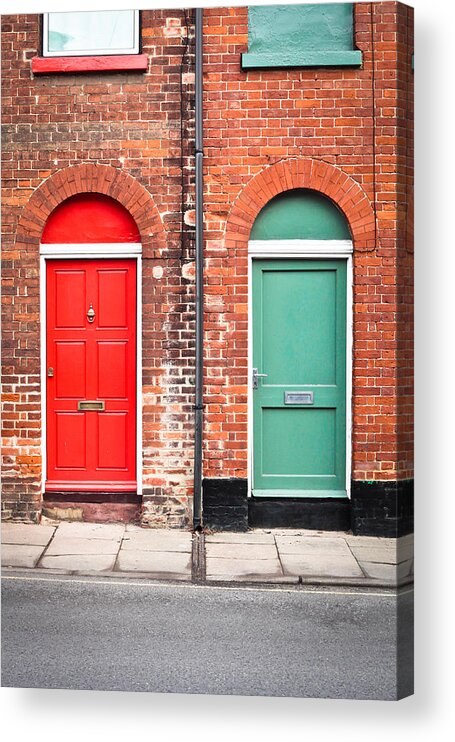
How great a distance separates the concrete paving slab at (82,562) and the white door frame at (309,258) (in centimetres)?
66

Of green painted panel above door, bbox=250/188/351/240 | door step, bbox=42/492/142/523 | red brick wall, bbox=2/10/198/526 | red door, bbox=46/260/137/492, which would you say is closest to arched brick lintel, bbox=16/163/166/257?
red brick wall, bbox=2/10/198/526

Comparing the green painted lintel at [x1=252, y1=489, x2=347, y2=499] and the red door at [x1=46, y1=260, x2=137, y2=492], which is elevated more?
the red door at [x1=46, y1=260, x2=137, y2=492]

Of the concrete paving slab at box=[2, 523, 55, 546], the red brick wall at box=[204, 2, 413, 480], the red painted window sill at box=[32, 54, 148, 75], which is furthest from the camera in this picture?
the concrete paving slab at box=[2, 523, 55, 546]

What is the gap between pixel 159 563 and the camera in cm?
351

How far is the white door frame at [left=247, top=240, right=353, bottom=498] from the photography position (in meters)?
3.40

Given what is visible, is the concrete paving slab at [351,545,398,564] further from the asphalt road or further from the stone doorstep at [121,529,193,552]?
the stone doorstep at [121,529,193,552]

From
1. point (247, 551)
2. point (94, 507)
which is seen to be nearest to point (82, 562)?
point (94, 507)

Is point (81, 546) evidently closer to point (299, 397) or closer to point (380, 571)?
point (299, 397)

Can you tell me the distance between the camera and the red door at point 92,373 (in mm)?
3537

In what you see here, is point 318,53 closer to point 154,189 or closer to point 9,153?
point 154,189

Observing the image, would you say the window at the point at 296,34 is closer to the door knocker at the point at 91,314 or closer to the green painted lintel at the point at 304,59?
the green painted lintel at the point at 304,59

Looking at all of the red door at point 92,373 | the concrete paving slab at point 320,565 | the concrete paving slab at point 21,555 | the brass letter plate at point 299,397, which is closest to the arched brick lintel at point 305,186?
the red door at point 92,373

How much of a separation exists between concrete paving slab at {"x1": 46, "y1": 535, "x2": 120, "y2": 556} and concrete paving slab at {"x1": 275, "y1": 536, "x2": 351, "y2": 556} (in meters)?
0.68

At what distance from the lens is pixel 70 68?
3537 millimetres
